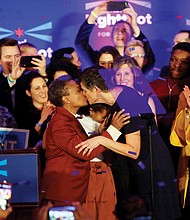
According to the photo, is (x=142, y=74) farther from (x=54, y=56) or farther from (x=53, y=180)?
(x=53, y=180)

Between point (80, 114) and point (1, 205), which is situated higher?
point (80, 114)

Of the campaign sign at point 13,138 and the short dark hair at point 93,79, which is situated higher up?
the short dark hair at point 93,79

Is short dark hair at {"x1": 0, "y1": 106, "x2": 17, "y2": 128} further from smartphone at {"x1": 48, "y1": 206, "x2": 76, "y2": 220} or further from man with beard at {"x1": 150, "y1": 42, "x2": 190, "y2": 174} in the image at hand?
smartphone at {"x1": 48, "y1": 206, "x2": 76, "y2": 220}

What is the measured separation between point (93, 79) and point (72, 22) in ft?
1.66

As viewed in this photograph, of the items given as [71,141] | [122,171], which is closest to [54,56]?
[71,141]

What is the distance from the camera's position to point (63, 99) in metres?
5.55

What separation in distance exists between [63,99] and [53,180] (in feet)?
2.16

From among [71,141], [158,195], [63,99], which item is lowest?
[158,195]

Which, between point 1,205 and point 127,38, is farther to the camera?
point 127,38

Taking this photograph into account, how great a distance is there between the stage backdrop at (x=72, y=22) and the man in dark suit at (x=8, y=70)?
96mm

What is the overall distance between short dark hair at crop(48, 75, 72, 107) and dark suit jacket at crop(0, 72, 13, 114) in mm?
365

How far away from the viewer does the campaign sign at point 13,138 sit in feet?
18.8

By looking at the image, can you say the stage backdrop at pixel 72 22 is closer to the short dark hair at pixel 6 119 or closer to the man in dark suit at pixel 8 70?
the man in dark suit at pixel 8 70

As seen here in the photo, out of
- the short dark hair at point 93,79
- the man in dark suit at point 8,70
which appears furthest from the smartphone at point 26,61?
the short dark hair at point 93,79
